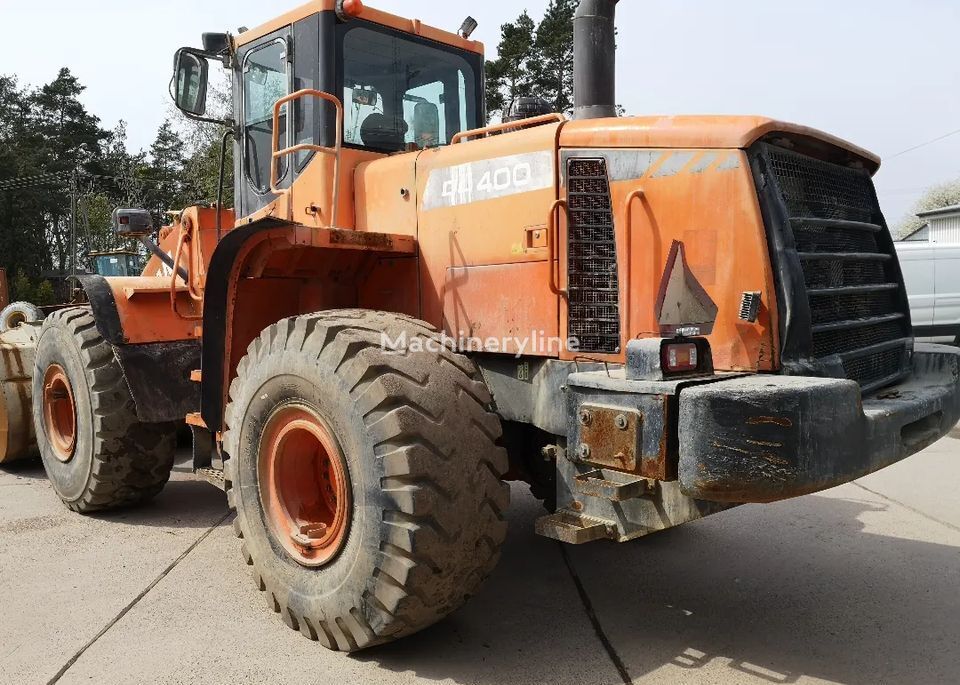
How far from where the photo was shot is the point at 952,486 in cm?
642

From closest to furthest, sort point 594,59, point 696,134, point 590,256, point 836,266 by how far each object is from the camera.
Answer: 1. point 696,134
2. point 590,256
3. point 836,266
4. point 594,59

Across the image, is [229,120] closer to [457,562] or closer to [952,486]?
[457,562]

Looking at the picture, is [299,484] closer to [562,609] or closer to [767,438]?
[562,609]

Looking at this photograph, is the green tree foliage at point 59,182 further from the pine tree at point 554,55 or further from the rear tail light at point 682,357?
the rear tail light at point 682,357

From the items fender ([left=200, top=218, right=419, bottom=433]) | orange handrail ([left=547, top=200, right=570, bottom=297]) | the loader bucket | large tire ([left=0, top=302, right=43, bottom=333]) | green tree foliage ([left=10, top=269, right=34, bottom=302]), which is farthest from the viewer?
green tree foliage ([left=10, top=269, right=34, bottom=302])

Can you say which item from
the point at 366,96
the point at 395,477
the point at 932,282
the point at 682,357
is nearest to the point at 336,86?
the point at 366,96

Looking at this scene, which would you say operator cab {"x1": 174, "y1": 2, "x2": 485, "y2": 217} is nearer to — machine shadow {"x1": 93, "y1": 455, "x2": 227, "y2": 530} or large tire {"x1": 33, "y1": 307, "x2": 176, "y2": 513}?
large tire {"x1": 33, "y1": 307, "x2": 176, "y2": 513}

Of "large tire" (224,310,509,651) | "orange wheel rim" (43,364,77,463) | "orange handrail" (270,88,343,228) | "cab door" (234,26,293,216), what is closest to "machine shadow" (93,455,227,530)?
"orange wheel rim" (43,364,77,463)

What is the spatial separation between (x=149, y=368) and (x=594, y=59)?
131 inches

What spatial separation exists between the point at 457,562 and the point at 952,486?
517 cm

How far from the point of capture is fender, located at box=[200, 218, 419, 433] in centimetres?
384

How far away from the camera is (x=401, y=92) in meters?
4.66

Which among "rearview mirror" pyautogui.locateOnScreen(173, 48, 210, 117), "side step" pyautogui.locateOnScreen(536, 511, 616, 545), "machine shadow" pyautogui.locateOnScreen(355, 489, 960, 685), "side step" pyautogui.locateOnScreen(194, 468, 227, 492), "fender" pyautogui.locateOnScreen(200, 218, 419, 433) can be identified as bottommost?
"machine shadow" pyautogui.locateOnScreen(355, 489, 960, 685)

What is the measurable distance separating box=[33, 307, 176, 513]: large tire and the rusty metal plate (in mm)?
3449
